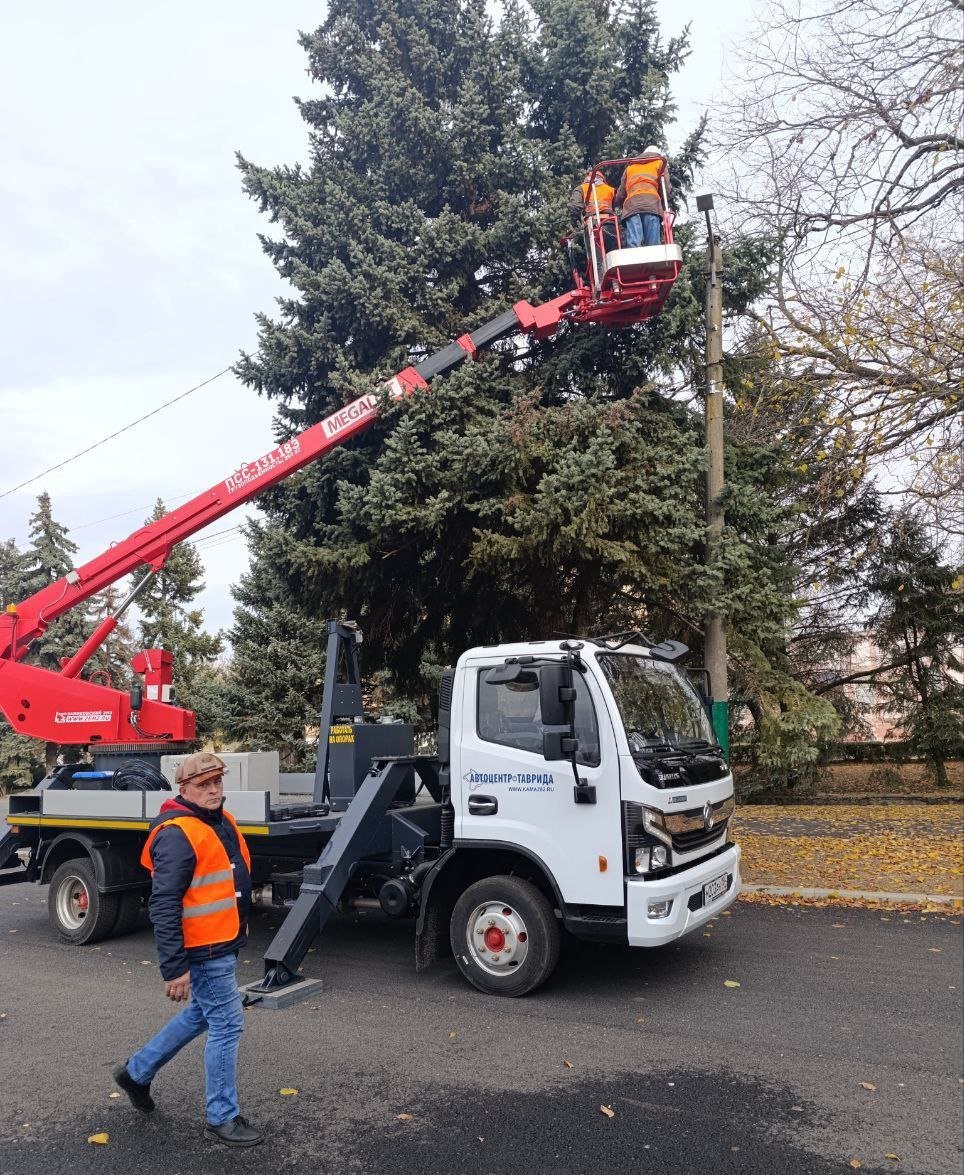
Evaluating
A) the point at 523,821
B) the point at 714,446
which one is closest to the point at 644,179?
the point at 714,446

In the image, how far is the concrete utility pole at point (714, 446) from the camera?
11.2 meters

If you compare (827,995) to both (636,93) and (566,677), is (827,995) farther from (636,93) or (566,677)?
(636,93)

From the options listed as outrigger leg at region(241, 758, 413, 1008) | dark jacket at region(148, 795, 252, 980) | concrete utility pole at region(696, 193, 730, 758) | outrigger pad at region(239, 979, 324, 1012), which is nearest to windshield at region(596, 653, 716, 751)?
outrigger leg at region(241, 758, 413, 1008)

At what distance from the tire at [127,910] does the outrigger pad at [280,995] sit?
2.98 metres

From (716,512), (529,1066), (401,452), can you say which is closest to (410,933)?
(529,1066)

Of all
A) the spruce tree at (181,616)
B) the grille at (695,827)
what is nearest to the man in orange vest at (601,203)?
the grille at (695,827)

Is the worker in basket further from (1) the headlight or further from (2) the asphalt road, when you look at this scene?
(2) the asphalt road

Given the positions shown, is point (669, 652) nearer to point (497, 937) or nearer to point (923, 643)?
point (497, 937)

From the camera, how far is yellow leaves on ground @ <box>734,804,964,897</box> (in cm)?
877

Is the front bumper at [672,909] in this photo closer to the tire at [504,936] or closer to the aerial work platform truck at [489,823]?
the aerial work platform truck at [489,823]

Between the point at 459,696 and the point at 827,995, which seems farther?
the point at 459,696

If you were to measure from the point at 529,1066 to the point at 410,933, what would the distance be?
132 inches

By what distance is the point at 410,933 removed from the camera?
7.91 metres

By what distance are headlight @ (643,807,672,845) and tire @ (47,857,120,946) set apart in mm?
4903
